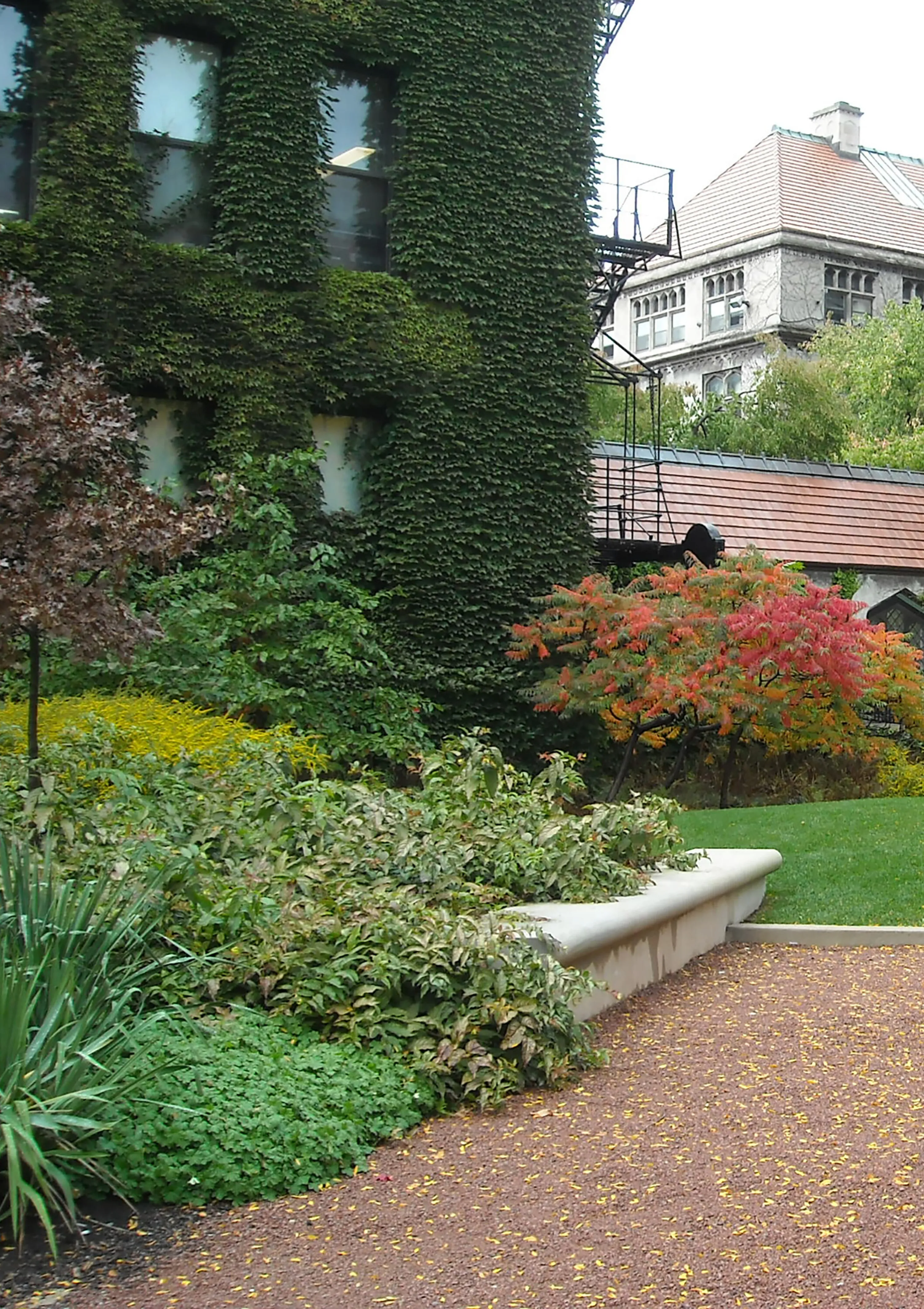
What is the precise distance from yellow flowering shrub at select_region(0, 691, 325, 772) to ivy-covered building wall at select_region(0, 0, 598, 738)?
4169 millimetres

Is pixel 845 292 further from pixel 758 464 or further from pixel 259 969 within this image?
pixel 259 969

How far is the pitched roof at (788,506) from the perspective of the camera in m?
21.4

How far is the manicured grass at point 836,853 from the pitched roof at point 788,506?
25.7 ft

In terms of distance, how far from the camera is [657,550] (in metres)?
19.7

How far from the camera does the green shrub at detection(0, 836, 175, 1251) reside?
419 centimetres

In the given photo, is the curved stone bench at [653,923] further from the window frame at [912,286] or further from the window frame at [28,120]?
the window frame at [912,286]

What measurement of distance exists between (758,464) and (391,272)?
9.16 meters

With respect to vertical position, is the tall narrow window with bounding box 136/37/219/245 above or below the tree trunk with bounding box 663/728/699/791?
above

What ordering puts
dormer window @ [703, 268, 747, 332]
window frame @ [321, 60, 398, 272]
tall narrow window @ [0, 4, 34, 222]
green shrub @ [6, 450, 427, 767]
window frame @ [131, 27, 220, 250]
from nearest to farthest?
green shrub @ [6, 450, 427, 767] → tall narrow window @ [0, 4, 34, 222] → window frame @ [131, 27, 220, 250] → window frame @ [321, 60, 398, 272] → dormer window @ [703, 268, 747, 332]

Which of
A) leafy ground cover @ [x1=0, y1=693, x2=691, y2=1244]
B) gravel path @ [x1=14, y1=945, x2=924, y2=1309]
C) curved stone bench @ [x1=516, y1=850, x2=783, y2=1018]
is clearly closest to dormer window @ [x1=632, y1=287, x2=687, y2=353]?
curved stone bench @ [x1=516, y1=850, x2=783, y2=1018]

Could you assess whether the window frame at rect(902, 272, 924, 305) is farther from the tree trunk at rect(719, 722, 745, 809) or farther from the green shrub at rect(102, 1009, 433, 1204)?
the green shrub at rect(102, 1009, 433, 1204)

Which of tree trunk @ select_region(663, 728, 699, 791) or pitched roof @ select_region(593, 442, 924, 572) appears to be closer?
tree trunk @ select_region(663, 728, 699, 791)

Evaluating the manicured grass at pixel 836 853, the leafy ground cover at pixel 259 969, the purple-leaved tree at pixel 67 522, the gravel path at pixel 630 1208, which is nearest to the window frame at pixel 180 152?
the purple-leaved tree at pixel 67 522

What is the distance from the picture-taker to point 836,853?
432 inches
